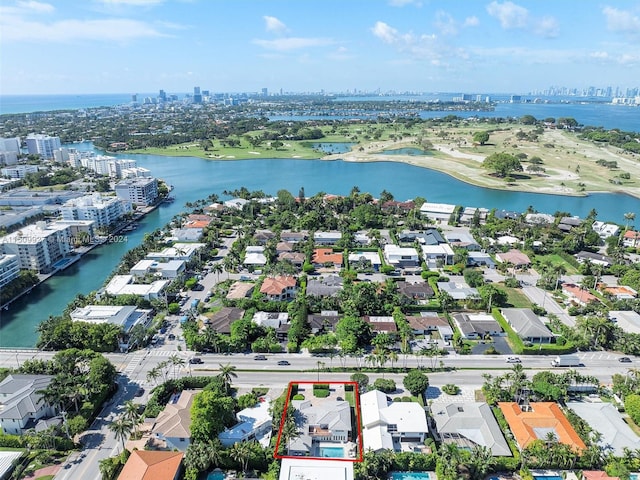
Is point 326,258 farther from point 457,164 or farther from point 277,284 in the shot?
point 457,164

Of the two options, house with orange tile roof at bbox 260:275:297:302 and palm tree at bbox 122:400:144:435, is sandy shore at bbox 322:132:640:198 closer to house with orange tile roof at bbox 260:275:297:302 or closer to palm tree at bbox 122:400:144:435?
house with orange tile roof at bbox 260:275:297:302

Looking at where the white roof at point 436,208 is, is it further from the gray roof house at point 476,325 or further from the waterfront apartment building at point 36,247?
the waterfront apartment building at point 36,247

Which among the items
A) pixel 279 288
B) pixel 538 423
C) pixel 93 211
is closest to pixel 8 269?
pixel 93 211

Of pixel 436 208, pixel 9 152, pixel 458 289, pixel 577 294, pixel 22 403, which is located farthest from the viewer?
pixel 9 152

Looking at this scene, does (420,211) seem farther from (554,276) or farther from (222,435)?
(222,435)

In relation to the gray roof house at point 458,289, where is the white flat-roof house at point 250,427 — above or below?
below

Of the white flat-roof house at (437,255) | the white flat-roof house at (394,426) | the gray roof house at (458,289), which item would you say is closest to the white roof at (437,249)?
the white flat-roof house at (437,255)
